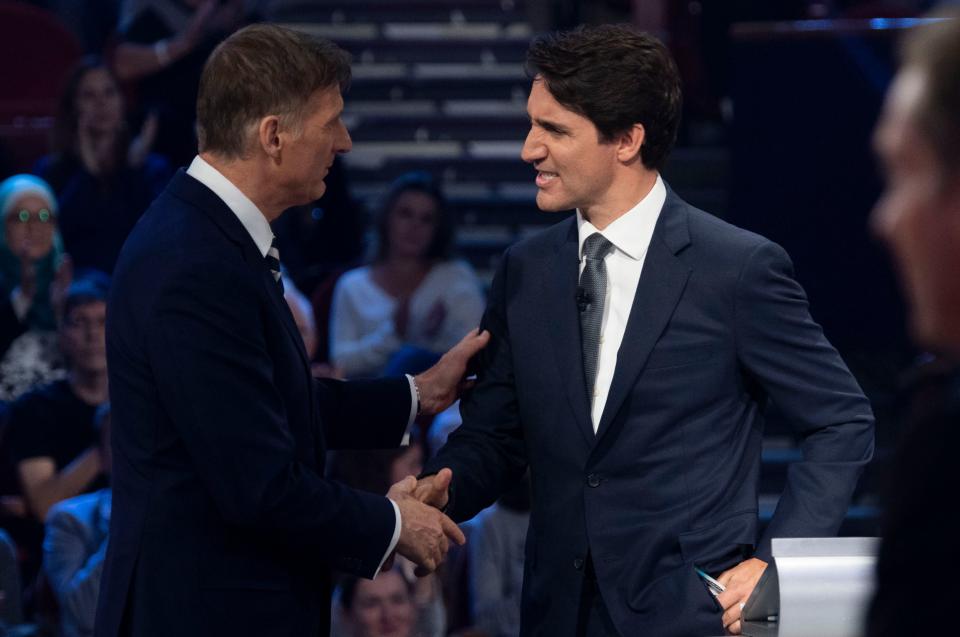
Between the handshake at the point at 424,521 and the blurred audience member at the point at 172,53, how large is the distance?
14.6ft

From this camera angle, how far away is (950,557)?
124 cm

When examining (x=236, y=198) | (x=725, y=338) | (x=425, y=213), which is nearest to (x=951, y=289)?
(x=725, y=338)

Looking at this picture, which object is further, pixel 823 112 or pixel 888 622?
pixel 823 112

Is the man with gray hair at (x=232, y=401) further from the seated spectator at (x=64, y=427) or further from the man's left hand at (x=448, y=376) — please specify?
the seated spectator at (x=64, y=427)

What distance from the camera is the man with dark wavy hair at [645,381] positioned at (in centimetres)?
262

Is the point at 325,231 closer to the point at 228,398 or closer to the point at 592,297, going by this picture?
the point at 592,297

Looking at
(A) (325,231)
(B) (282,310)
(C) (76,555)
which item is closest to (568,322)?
(B) (282,310)

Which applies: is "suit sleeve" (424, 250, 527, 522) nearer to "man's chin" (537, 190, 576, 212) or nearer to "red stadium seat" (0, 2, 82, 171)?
"man's chin" (537, 190, 576, 212)

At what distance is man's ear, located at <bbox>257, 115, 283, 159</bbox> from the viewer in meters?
2.63

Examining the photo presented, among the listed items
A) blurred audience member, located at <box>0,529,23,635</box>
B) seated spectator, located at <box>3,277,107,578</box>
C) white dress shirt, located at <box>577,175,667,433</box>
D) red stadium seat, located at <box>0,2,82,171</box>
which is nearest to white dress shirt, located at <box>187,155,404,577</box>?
white dress shirt, located at <box>577,175,667,433</box>

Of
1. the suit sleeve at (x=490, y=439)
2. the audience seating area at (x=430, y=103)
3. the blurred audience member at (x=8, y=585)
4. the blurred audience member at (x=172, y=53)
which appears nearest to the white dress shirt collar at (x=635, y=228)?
the suit sleeve at (x=490, y=439)

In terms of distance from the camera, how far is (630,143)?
2.78 m

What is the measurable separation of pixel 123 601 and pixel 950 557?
5.34 feet

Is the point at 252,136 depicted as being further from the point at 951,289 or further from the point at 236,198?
the point at 951,289
